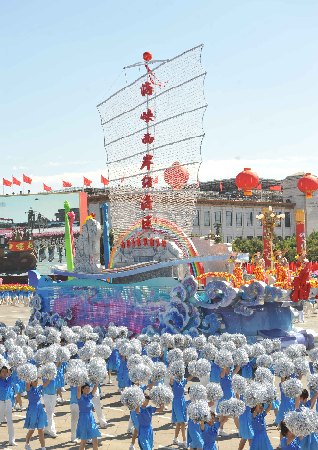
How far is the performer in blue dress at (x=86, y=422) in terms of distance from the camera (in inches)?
499

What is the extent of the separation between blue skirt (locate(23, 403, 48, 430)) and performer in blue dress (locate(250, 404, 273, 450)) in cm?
437

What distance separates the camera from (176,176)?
94.6ft

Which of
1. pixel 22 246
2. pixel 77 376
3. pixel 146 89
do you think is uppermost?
pixel 146 89

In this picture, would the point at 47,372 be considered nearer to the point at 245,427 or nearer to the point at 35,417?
the point at 35,417

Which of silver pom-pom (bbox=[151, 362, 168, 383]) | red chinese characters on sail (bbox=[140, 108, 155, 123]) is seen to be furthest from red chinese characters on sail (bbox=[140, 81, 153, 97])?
silver pom-pom (bbox=[151, 362, 168, 383])

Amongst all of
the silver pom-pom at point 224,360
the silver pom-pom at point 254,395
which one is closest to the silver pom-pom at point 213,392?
the silver pom-pom at point 254,395

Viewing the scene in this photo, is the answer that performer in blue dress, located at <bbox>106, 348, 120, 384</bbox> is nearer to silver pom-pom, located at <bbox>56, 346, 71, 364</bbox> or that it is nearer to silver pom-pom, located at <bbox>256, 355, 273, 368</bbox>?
silver pom-pom, located at <bbox>56, 346, 71, 364</bbox>

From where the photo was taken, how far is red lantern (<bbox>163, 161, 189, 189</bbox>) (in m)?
28.7

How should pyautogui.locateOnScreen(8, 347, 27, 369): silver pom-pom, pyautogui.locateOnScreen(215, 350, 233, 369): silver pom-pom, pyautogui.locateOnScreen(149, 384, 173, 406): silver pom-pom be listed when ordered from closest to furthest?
pyautogui.locateOnScreen(149, 384, 173, 406): silver pom-pom → pyautogui.locateOnScreen(215, 350, 233, 369): silver pom-pom → pyautogui.locateOnScreen(8, 347, 27, 369): silver pom-pom

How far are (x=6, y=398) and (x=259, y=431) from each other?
5.88 meters

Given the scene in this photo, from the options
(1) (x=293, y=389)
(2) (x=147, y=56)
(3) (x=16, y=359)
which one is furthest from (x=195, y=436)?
(2) (x=147, y=56)

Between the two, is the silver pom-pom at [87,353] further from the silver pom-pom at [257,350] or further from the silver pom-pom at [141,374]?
the silver pom-pom at [257,350]

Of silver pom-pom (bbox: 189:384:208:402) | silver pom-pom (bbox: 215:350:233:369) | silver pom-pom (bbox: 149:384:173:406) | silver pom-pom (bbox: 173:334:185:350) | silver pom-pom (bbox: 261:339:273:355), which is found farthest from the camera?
silver pom-pom (bbox: 173:334:185:350)

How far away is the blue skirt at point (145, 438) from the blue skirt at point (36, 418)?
2376 millimetres
